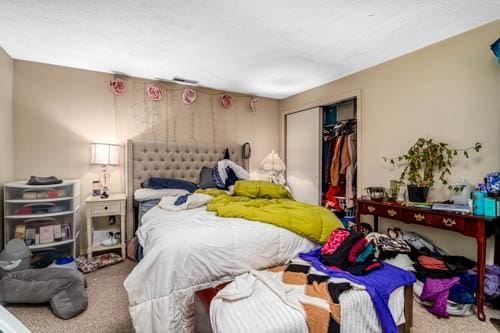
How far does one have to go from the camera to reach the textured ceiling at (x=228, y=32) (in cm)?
193

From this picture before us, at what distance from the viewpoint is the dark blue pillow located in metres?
3.20

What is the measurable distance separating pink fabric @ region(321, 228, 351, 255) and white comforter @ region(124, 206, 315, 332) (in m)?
0.19

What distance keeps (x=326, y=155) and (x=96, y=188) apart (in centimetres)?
323

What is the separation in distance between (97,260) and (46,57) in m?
2.31

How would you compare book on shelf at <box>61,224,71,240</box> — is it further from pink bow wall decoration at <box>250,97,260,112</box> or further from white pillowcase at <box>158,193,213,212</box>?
pink bow wall decoration at <box>250,97,260,112</box>

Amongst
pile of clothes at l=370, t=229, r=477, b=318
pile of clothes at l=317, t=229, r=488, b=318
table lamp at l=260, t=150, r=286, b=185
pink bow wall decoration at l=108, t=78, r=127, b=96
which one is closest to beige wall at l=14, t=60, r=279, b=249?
pink bow wall decoration at l=108, t=78, r=127, b=96

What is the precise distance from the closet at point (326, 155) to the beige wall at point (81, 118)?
4.84 ft

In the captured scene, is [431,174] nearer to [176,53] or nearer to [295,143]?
[295,143]

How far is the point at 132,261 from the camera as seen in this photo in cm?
298

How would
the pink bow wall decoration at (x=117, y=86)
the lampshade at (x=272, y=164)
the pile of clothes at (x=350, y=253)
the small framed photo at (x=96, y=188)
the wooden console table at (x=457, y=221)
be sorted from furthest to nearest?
the lampshade at (x=272, y=164) < the pink bow wall decoration at (x=117, y=86) < the small framed photo at (x=96, y=188) < the wooden console table at (x=457, y=221) < the pile of clothes at (x=350, y=253)

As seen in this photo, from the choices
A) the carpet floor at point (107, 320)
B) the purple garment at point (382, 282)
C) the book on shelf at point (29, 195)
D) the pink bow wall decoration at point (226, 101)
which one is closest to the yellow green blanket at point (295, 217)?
the purple garment at point (382, 282)

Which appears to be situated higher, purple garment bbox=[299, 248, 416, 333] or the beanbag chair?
purple garment bbox=[299, 248, 416, 333]

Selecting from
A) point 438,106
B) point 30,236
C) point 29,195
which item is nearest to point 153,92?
point 29,195

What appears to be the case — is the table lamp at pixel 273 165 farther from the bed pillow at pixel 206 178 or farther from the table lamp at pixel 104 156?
the table lamp at pixel 104 156
